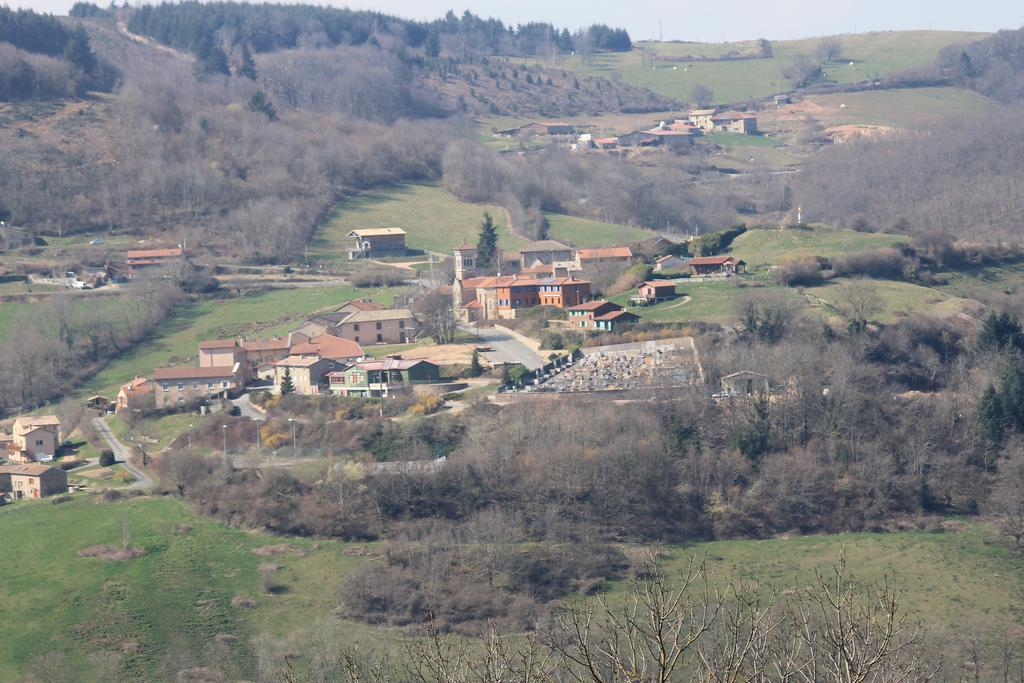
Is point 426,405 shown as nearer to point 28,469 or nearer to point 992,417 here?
point 28,469

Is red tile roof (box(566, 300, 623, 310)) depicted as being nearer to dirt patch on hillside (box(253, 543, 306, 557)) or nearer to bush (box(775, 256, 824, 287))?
bush (box(775, 256, 824, 287))

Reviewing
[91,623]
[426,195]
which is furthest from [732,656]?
[426,195]

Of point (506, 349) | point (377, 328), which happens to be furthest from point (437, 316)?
point (506, 349)

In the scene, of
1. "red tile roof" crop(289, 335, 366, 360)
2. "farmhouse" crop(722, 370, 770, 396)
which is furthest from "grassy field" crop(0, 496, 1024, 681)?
"red tile roof" crop(289, 335, 366, 360)

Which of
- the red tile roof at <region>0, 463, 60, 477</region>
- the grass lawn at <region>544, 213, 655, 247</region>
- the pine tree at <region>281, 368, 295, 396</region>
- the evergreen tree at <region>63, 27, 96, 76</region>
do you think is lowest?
the red tile roof at <region>0, 463, 60, 477</region>

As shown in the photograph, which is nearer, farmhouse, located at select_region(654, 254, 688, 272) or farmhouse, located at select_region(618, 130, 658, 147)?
farmhouse, located at select_region(654, 254, 688, 272)
